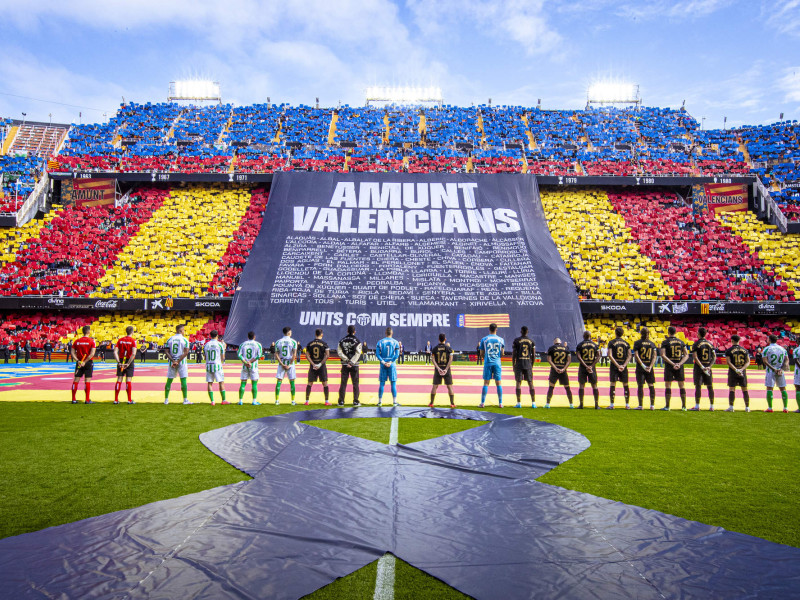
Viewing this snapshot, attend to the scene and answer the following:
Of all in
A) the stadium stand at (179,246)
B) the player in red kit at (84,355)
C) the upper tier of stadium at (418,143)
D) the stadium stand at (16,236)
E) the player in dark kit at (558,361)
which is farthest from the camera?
the upper tier of stadium at (418,143)

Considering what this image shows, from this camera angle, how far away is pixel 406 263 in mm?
31078

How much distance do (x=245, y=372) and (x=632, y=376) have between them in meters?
16.6

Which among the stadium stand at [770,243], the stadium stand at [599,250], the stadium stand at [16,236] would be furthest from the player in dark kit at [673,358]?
the stadium stand at [16,236]

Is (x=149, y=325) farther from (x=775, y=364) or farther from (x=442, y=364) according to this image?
(x=775, y=364)

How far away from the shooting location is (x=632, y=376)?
807 inches

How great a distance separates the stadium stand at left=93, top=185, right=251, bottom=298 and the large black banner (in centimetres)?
383

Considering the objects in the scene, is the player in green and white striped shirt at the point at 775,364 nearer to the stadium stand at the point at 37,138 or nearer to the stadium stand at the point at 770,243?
the stadium stand at the point at 770,243

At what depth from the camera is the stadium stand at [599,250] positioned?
30.4 m

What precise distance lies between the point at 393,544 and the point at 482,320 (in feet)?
81.3

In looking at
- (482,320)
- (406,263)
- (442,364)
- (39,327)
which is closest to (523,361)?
(442,364)

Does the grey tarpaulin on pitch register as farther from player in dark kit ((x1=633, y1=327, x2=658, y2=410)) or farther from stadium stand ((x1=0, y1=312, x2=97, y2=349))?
stadium stand ((x1=0, y1=312, x2=97, y2=349))

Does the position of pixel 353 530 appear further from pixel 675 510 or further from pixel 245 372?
pixel 245 372

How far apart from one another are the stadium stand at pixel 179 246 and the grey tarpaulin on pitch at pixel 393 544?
27467mm

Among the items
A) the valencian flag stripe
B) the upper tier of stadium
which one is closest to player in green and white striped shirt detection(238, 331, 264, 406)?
the valencian flag stripe
